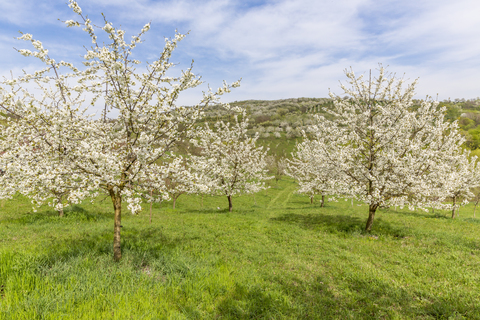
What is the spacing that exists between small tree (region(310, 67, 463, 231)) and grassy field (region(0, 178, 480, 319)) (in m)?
2.55

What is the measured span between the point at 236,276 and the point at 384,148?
34.9ft

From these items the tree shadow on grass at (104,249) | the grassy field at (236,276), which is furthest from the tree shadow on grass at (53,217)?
the tree shadow on grass at (104,249)

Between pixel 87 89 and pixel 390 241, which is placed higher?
pixel 87 89

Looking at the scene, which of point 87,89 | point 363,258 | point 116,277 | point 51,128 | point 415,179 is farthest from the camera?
point 415,179

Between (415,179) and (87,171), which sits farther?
(415,179)

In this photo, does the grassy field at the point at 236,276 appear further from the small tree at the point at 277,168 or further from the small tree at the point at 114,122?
the small tree at the point at 277,168

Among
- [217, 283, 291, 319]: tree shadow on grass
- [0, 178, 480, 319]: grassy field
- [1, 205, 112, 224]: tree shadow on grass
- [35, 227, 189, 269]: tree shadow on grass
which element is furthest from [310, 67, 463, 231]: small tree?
[1, 205, 112, 224]: tree shadow on grass

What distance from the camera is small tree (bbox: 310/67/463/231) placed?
1077 centimetres

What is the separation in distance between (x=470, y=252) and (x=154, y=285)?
12980 millimetres

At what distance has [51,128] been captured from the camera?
5434mm


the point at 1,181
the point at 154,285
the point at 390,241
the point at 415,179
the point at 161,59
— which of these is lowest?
the point at 390,241

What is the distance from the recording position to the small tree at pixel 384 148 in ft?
35.3

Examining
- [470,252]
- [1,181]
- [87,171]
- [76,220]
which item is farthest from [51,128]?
[470,252]

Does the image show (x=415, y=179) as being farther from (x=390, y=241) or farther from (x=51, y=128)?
(x=51, y=128)
